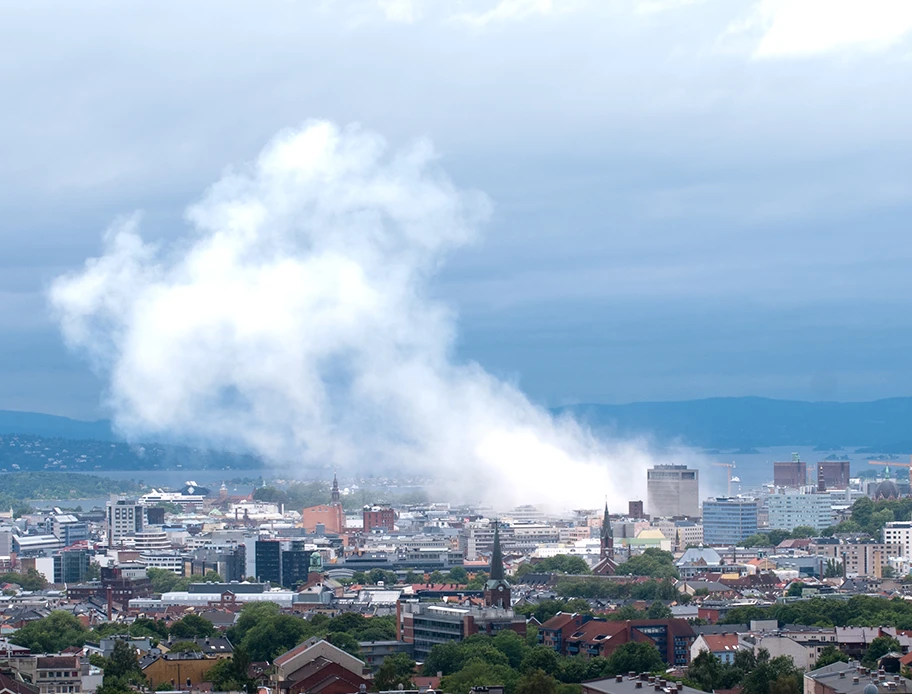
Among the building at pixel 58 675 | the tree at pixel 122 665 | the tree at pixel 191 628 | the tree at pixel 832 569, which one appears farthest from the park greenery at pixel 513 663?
the tree at pixel 832 569

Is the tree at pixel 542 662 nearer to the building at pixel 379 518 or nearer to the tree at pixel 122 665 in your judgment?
the tree at pixel 122 665

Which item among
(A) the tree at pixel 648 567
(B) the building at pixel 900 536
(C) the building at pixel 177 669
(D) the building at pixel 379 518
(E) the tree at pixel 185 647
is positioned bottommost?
(C) the building at pixel 177 669

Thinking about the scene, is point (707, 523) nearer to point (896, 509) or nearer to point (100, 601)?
point (896, 509)

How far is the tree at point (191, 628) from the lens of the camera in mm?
79875

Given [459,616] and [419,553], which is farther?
[419,553]

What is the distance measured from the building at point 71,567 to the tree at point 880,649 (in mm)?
76411

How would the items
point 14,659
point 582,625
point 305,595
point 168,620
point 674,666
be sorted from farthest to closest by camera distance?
1. point 305,595
2. point 168,620
3. point 582,625
4. point 674,666
5. point 14,659

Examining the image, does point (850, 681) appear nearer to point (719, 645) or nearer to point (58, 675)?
point (719, 645)

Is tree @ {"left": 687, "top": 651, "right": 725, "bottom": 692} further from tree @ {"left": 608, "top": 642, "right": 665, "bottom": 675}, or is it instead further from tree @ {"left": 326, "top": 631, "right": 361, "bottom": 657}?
tree @ {"left": 326, "top": 631, "right": 361, "bottom": 657}

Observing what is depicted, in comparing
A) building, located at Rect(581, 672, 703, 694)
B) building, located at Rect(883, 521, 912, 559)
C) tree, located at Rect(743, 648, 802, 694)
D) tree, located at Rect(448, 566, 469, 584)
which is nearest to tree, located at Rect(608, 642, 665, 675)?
tree, located at Rect(743, 648, 802, 694)

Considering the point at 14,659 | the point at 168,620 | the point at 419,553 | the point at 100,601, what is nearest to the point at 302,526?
the point at 419,553

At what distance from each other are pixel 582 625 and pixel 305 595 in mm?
27733

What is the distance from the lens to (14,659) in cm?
6306

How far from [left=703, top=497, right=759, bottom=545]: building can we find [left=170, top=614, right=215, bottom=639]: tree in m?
90.8
